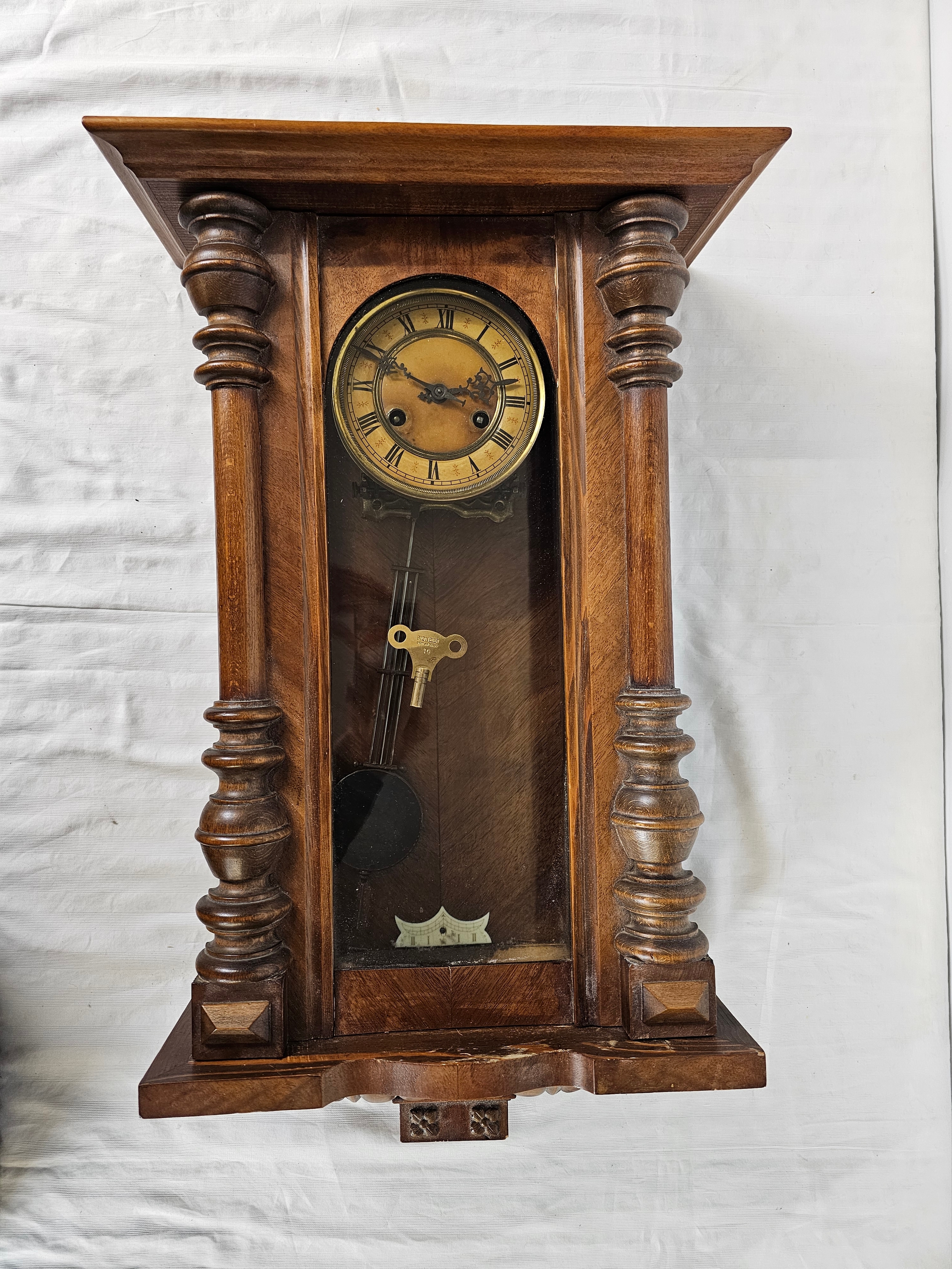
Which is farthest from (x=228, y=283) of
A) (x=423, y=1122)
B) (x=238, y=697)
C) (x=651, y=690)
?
(x=423, y=1122)

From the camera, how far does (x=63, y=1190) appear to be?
3.19 feet

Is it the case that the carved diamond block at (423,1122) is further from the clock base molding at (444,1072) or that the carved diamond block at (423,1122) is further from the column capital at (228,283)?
the column capital at (228,283)

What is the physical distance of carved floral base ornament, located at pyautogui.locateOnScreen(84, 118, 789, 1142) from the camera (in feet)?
2.33

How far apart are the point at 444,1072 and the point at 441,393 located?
535 millimetres

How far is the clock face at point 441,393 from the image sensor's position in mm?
757

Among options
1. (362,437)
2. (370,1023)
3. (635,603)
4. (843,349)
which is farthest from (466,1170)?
(843,349)

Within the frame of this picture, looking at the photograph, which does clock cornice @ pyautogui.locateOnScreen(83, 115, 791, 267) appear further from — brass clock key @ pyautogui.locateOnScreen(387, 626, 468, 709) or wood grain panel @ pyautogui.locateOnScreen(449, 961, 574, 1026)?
wood grain panel @ pyautogui.locateOnScreen(449, 961, 574, 1026)

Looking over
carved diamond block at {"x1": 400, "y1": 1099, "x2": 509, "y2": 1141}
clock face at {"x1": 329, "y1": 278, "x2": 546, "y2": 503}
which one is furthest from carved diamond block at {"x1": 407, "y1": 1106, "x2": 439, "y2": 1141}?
clock face at {"x1": 329, "y1": 278, "x2": 546, "y2": 503}

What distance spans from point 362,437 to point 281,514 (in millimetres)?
93

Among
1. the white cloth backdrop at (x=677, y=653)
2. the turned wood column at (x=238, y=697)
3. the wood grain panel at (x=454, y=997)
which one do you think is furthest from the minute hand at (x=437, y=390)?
the wood grain panel at (x=454, y=997)

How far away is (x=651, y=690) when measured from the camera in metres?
0.73

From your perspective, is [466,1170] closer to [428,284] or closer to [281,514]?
[281,514]

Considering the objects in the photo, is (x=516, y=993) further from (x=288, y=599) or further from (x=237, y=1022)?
(x=288, y=599)

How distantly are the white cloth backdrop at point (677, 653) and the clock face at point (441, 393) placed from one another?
1.08 feet
